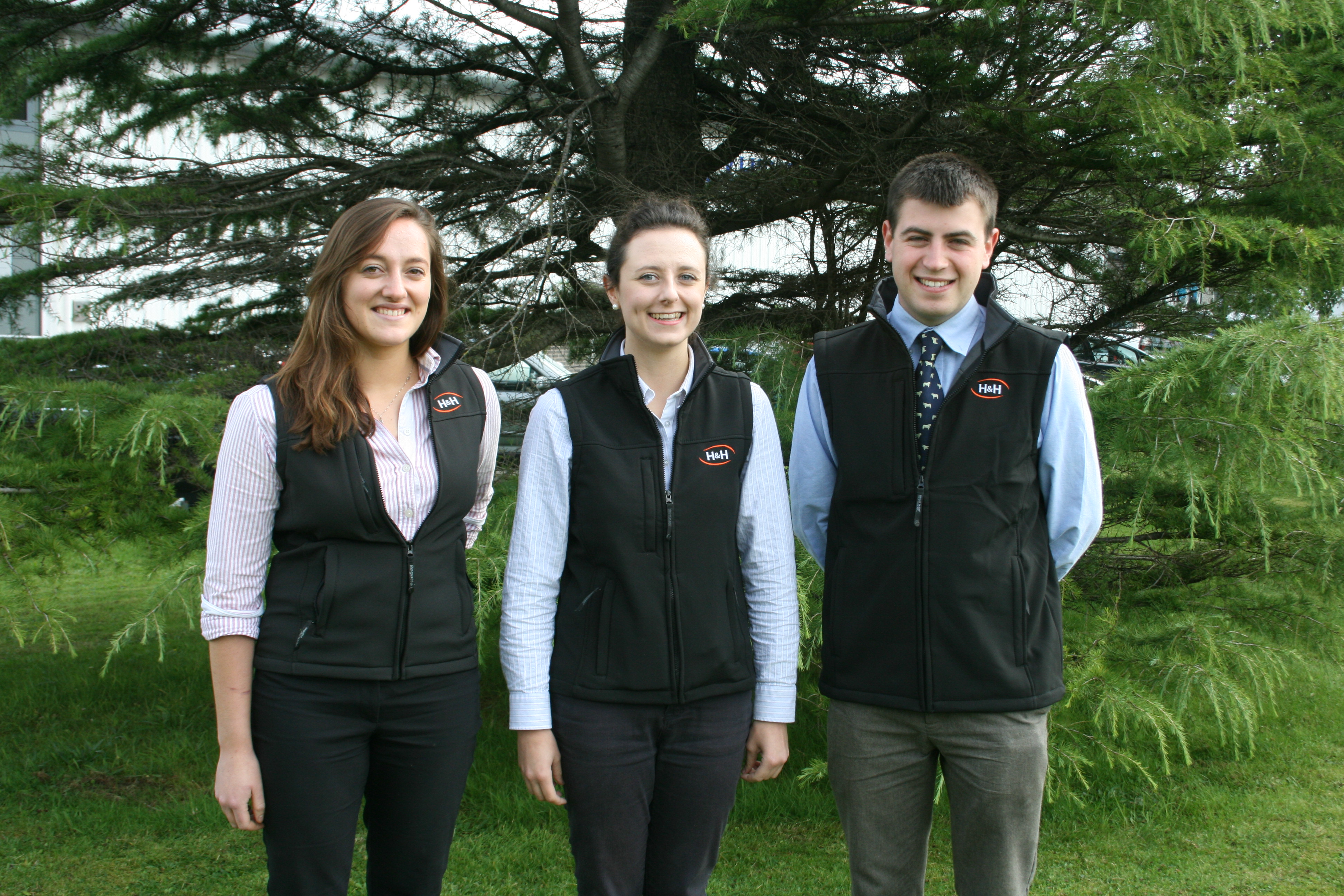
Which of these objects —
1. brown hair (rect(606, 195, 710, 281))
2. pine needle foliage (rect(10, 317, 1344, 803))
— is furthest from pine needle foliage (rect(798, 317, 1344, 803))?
brown hair (rect(606, 195, 710, 281))

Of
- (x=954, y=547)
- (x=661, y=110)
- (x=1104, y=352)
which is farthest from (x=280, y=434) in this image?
(x=1104, y=352)

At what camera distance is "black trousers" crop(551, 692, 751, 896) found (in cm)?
193

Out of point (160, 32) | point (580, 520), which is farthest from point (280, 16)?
point (580, 520)

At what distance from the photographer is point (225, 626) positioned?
183 centimetres

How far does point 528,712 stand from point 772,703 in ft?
1.78

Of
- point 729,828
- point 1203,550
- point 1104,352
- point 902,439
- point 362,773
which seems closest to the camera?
Result: point 362,773

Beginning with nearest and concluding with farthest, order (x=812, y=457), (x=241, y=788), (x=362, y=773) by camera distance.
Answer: (x=241, y=788) → (x=362, y=773) → (x=812, y=457)

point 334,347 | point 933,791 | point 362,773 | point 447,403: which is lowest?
point 933,791

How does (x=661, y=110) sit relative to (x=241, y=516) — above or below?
above

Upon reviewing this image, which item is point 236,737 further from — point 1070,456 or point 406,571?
point 1070,456

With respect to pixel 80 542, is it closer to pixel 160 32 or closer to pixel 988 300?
pixel 160 32

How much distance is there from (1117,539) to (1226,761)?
5.43ft

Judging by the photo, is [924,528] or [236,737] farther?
[924,528]

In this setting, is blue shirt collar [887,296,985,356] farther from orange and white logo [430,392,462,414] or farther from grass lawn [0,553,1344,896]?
grass lawn [0,553,1344,896]
